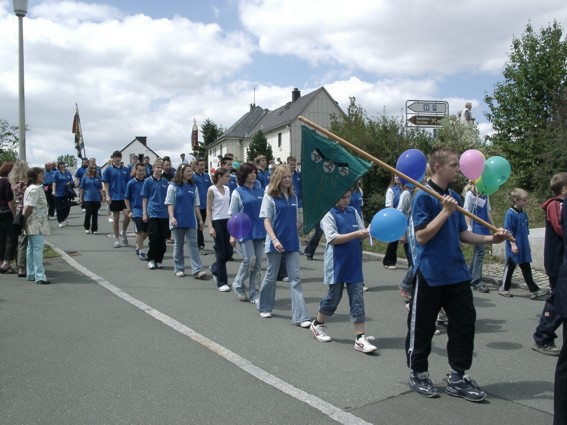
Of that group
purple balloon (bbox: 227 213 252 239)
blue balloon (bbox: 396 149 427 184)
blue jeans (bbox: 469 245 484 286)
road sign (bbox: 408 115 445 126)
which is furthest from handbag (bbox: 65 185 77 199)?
blue balloon (bbox: 396 149 427 184)

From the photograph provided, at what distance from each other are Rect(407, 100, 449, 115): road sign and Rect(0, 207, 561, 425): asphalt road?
441 inches

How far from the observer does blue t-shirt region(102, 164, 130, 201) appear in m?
13.7

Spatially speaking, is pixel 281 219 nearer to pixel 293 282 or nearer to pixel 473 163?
pixel 293 282

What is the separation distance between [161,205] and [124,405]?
6.29 m

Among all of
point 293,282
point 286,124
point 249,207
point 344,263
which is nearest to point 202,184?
point 249,207

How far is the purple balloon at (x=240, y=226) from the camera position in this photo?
7.31m

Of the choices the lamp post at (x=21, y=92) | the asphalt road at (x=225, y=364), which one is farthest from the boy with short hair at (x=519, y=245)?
the lamp post at (x=21, y=92)

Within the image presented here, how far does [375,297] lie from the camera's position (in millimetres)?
8156

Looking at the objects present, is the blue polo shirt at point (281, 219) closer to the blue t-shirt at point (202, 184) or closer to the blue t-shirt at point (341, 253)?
the blue t-shirt at point (341, 253)

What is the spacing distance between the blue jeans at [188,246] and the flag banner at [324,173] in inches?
175

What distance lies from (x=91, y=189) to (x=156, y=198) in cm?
572

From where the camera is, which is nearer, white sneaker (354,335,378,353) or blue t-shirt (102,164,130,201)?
white sneaker (354,335,378,353)

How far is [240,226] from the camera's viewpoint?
7.30 meters

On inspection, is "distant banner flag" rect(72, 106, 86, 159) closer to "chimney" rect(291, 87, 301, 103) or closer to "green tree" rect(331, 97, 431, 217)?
"green tree" rect(331, 97, 431, 217)
